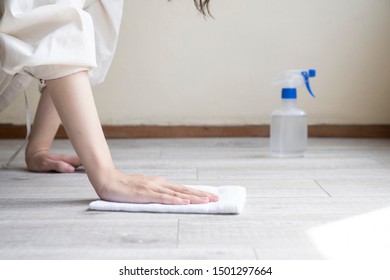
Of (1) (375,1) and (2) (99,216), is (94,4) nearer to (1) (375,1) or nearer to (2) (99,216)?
(2) (99,216)

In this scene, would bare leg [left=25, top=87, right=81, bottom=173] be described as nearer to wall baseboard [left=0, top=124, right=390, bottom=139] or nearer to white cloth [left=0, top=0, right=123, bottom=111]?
white cloth [left=0, top=0, right=123, bottom=111]

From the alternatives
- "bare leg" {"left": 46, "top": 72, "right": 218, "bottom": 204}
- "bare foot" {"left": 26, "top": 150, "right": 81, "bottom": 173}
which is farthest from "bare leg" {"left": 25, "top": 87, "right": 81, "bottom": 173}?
"bare leg" {"left": 46, "top": 72, "right": 218, "bottom": 204}

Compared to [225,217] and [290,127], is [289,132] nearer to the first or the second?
[290,127]

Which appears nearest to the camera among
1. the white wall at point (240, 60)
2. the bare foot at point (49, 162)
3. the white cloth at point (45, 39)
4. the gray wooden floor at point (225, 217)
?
the gray wooden floor at point (225, 217)

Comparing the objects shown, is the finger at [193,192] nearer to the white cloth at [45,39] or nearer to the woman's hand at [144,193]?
the woman's hand at [144,193]

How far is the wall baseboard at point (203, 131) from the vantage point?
8.08 ft

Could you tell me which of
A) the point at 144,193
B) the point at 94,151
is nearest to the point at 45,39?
the point at 94,151

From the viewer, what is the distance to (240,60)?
8.01ft

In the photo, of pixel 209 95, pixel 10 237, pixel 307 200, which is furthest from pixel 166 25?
pixel 10 237

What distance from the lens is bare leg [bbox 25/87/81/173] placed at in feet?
5.55

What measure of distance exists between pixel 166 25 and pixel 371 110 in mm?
789

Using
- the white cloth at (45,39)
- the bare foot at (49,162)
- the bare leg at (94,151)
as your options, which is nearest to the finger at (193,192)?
the bare leg at (94,151)

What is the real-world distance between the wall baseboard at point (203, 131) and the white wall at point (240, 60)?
1.0 inches

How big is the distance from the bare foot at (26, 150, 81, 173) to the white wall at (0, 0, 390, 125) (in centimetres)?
75
